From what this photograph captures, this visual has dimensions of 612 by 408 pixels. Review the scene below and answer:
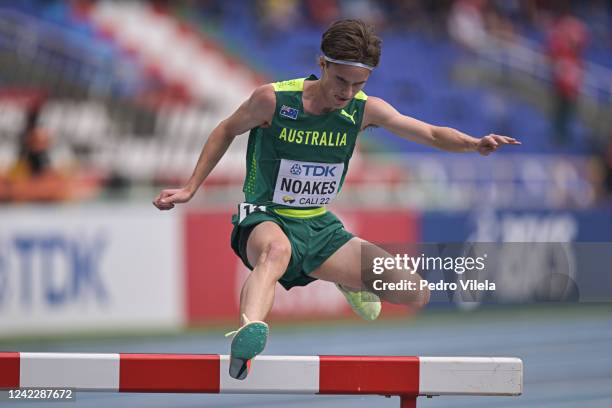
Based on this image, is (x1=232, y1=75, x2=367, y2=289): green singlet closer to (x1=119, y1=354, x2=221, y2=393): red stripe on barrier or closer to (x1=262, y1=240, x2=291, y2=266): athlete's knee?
(x1=262, y1=240, x2=291, y2=266): athlete's knee

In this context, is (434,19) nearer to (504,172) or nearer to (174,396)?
(504,172)

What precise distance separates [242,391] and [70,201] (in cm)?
748

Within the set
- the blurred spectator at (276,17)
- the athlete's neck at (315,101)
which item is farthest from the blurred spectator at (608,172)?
the athlete's neck at (315,101)

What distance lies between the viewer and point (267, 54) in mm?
15391

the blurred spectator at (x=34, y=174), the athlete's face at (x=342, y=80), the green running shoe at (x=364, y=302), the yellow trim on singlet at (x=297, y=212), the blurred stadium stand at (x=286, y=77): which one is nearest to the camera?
the athlete's face at (x=342, y=80)

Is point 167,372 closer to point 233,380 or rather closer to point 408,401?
point 233,380

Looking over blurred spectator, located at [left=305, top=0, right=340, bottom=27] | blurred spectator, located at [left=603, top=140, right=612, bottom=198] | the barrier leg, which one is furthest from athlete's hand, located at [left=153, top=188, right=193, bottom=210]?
blurred spectator, located at [left=305, top=0, right=340, bottom=27]

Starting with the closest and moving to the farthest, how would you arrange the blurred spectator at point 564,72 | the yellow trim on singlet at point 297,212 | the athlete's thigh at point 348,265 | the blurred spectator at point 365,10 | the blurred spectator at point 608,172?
1. the athlete's thigh at point 348,265
2. the yellow trim on singlet at point 297,212
3. the blurred spectator at point 608,172
4. the blurred spectator at point 365,10
5. the blurred spectator at point 564,72

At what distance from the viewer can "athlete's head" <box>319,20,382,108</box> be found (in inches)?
190

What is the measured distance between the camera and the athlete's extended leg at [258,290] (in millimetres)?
4488

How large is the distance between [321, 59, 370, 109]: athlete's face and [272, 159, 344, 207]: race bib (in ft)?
1.17

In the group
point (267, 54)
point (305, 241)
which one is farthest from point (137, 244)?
point (305, 241)

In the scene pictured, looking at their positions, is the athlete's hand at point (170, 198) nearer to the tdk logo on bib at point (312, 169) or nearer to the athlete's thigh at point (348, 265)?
the tdk logo on bib at point (312, 169)

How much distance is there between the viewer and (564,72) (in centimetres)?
1684
